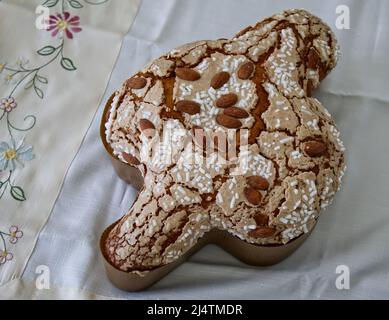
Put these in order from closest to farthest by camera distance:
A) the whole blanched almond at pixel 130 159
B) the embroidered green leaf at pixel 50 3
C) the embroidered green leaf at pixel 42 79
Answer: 1. the whole blanched almond at pixel 130 159
2. the embroidered green leaf at pixel 42 79
3. the embroidered green leaf at pixel 50 3

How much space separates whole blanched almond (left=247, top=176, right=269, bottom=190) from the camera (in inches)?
32.5

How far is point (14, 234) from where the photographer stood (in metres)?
0.96

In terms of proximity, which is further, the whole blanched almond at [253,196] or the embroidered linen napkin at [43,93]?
the embroidered linen napkin at [43,93]

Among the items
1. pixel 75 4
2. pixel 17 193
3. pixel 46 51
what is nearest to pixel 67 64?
pixel 46 51

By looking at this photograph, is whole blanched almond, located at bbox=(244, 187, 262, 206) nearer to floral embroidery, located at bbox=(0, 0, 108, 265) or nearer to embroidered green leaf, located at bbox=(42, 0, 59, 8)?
floral embroidery, located at bbox=(0, 0, 108, 265)

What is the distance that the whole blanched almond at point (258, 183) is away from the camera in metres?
0.82

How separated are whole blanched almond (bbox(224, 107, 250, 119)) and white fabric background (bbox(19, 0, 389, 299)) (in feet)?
0.82

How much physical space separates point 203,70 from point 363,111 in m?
0.40

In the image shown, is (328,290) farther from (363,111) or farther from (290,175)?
(363,111)

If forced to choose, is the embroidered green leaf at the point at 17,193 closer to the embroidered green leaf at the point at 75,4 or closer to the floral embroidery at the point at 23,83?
the floral embroidery at the point at 23,83

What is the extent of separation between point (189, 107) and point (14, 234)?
39 cm

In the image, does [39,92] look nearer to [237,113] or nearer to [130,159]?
[130,159]

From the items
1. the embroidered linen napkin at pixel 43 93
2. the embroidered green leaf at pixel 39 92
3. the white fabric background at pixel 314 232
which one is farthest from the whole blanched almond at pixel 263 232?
the embroidered green leaf at pixel 39 92

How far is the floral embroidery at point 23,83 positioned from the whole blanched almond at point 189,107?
1.15 ft
